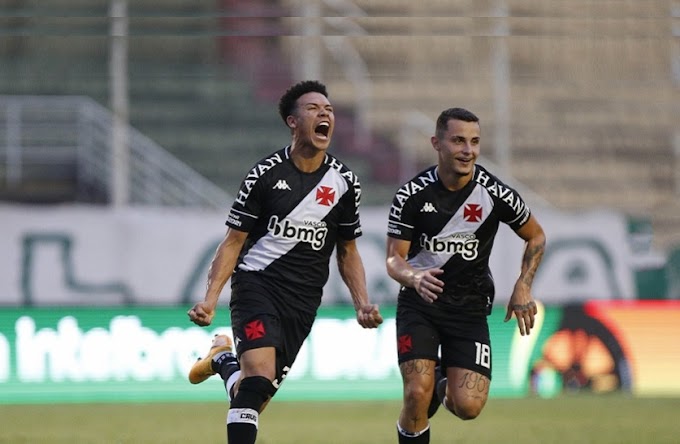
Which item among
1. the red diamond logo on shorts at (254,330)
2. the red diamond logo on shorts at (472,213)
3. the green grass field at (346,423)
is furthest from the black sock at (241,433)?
the green grass field at (346,423)

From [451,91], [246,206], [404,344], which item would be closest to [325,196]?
[246,206]

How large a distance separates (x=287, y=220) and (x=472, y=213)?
3.93ft

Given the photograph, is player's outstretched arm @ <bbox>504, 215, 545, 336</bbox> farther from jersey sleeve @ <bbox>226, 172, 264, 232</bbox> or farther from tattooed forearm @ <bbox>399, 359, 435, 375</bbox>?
jersey sleeve @ <bbox>226, 172, 264, 232</bbox>

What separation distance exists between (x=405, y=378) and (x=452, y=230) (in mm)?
953

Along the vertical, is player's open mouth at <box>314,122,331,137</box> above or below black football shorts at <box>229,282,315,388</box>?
above

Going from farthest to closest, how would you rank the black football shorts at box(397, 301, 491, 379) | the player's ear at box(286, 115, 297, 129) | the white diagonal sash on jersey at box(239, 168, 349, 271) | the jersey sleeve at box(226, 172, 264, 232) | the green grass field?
the green grass field → the black football shorts at box(397, 301, 491, 379) → the player's ear at box(286, 115, 297, 129) → the white diagonal sash on jersey at box(239, 168, 349, 271) → the jersey sleeve at box(226, 172, 264, 232)

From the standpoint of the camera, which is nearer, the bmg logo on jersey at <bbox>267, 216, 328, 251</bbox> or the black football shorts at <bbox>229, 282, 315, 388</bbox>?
the black football shorts at <bbox>229, 282, 315, 388</bbox>

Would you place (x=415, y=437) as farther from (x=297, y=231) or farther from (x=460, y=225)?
(x=297, y=231)

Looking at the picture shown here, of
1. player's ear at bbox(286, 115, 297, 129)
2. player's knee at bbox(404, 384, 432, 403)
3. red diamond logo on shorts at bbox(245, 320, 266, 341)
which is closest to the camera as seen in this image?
red diamond logo on shorts at bbox(245, 320, 266, 341)

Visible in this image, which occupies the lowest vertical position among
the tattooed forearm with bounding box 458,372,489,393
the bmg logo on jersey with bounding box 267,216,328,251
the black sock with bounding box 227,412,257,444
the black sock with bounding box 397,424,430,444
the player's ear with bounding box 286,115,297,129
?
the black sock with bounding box 397,424,430,444

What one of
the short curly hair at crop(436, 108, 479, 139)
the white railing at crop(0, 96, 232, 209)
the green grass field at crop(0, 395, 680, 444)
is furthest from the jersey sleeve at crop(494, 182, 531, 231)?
the white railing at crop(0, 96, 232, 209)

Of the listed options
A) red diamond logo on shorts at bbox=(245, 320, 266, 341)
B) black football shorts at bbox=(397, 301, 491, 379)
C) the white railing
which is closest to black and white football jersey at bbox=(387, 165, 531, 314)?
black football shorts at bbox=(397, 301, 491, 379)

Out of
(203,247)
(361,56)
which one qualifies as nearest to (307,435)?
(203,247)

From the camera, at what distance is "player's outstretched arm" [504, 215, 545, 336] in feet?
26.0
